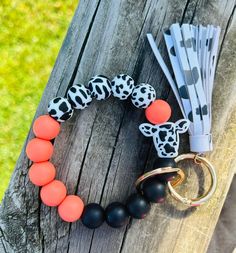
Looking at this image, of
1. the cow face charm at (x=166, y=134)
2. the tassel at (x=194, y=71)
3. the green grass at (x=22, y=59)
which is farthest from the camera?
the green grass at (x=22, y=59)

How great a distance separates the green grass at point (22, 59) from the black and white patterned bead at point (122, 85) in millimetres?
1443

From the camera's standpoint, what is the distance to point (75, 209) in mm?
1920

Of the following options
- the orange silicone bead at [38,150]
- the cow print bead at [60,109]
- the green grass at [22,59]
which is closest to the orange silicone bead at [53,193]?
the orange silicone bead at [38,150]

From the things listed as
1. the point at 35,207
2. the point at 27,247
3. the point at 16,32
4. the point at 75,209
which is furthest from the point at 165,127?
the point at 16,32

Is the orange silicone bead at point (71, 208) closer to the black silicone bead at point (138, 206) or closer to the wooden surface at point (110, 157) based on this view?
the wooden surface at point (110, 157)

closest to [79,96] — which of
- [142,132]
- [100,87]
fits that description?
[100,87]

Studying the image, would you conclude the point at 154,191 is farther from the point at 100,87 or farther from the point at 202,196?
the point at 100,87

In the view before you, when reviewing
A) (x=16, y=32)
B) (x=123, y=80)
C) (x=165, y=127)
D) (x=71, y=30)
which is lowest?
(x=165, y=127)

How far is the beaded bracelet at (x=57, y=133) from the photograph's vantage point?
1911 mm

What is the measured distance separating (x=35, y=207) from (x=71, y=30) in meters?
0.82

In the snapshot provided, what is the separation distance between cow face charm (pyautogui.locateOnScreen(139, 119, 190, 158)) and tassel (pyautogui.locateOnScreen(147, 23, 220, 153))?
0.10 meters

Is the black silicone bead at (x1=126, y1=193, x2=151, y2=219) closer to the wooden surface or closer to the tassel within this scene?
the wooden surface

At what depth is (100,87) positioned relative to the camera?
1902 millimetres

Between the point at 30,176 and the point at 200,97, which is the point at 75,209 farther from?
the point at 200,97
